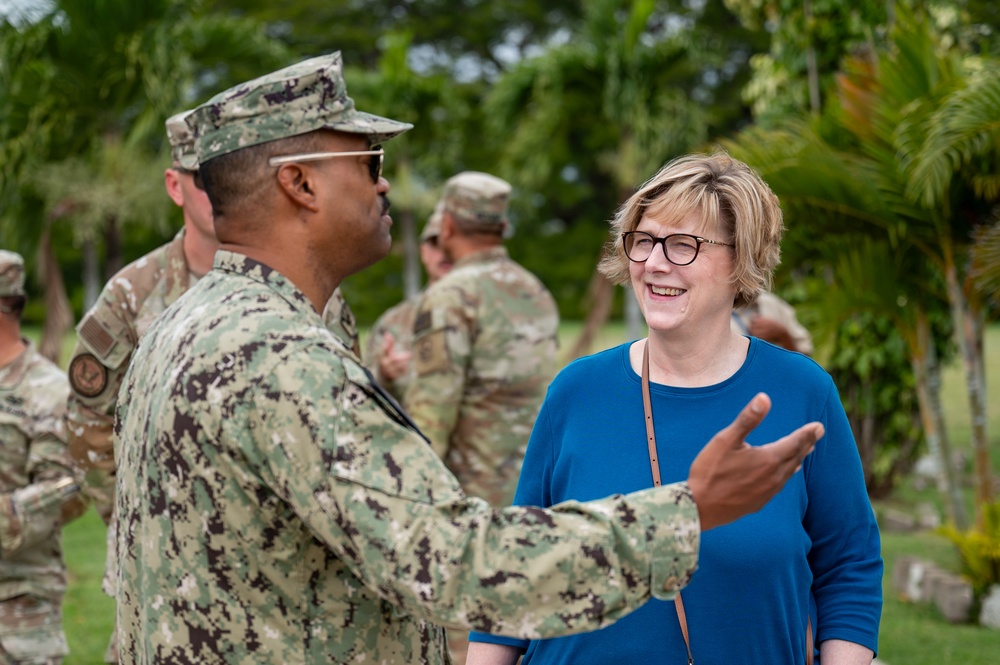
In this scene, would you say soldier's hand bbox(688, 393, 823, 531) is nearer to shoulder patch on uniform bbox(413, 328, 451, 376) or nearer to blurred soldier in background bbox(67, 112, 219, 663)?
blurred soldier in background bbox(67, 112, 219, 663)

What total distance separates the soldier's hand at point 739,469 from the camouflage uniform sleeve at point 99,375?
237cm

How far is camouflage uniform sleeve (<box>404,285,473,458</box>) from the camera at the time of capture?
16.4 feet

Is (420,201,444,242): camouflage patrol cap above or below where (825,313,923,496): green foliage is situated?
above

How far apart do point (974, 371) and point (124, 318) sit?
17.5 feet

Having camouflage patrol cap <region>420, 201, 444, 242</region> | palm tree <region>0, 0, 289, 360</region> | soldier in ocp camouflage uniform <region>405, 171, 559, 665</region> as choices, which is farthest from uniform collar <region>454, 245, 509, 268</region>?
palm tree <region>0, 0, 289, 360</region>

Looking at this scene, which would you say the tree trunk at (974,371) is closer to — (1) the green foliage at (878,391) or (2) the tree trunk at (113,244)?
(1) the green foliage at (878,391)

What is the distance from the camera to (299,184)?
2037 mm

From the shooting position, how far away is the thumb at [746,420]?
5.85 ft

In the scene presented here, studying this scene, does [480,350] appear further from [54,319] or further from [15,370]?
[54,319]

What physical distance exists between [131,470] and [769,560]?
134cm

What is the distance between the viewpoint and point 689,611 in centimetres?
246

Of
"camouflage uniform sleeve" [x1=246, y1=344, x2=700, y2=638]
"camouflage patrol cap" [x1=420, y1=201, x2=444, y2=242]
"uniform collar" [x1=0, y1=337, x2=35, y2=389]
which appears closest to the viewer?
"camouflage uniform sleeve" [x1=246, y1=344, x2=700, y2=638]

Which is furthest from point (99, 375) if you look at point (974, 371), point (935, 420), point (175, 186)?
point (935, 420)

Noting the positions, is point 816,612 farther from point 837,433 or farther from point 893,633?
point 893,633
